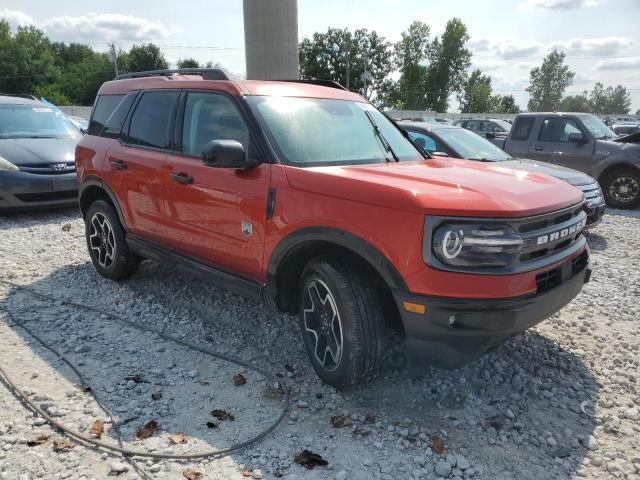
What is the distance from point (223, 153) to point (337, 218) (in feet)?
2.78

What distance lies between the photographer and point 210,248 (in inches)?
151

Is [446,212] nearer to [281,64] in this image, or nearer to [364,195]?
[364,195]

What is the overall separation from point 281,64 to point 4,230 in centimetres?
2139

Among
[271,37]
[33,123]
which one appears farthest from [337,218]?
[271,37]

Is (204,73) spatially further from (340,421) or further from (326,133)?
(340,421)

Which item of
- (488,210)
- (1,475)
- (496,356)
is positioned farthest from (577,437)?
(1,475)

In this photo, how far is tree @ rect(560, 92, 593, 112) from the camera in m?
105

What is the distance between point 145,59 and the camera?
79.5 meters

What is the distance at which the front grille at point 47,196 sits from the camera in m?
7.79

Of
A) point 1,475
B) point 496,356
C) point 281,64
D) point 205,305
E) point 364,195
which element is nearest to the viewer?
point 1,475

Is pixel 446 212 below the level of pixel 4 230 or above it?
above

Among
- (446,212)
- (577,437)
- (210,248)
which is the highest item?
(446,212)

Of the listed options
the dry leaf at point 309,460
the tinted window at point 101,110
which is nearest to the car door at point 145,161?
the tinted window at point 101,110

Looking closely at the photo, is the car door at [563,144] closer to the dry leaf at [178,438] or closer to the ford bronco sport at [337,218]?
the ford bronco sport at [337,218]
